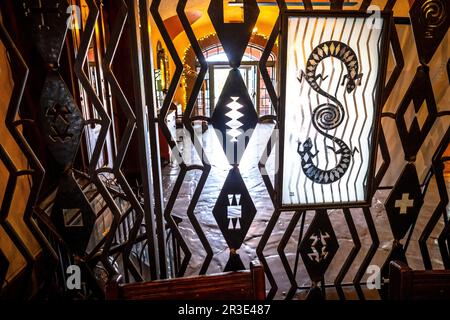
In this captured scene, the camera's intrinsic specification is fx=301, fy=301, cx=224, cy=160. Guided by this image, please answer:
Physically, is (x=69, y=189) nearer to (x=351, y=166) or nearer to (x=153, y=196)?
(x=153, y=196)

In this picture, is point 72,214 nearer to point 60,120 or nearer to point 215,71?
point 60,120

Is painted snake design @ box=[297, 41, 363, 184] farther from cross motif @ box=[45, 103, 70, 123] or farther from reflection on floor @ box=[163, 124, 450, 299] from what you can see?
reflection on floor @ box=[163, 124, 450, 299]

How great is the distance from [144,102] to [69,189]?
0.46 meters

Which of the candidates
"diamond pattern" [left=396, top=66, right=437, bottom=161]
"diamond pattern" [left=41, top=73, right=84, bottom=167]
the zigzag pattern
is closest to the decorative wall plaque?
"diamond pattern" [left=396, top=66, right=437, bottom=161]

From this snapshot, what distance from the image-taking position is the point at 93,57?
152 inches

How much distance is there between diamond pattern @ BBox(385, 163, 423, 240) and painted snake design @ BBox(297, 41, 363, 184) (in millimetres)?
257

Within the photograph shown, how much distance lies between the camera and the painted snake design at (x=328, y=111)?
1026mm

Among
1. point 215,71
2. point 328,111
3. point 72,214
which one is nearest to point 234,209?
point 328,111

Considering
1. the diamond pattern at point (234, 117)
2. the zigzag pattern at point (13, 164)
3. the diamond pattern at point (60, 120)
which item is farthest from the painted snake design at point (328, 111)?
the zigzag pattern at point (13, 164)

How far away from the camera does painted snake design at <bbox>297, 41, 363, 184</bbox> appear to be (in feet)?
3.37

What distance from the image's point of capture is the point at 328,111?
3.57 ft

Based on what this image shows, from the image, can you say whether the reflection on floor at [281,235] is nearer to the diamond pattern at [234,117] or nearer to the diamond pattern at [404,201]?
the diamond pattern at [404,201]

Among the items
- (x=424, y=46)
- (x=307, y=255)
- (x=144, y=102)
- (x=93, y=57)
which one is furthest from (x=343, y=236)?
(x=93, y=57)

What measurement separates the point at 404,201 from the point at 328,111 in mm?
520
